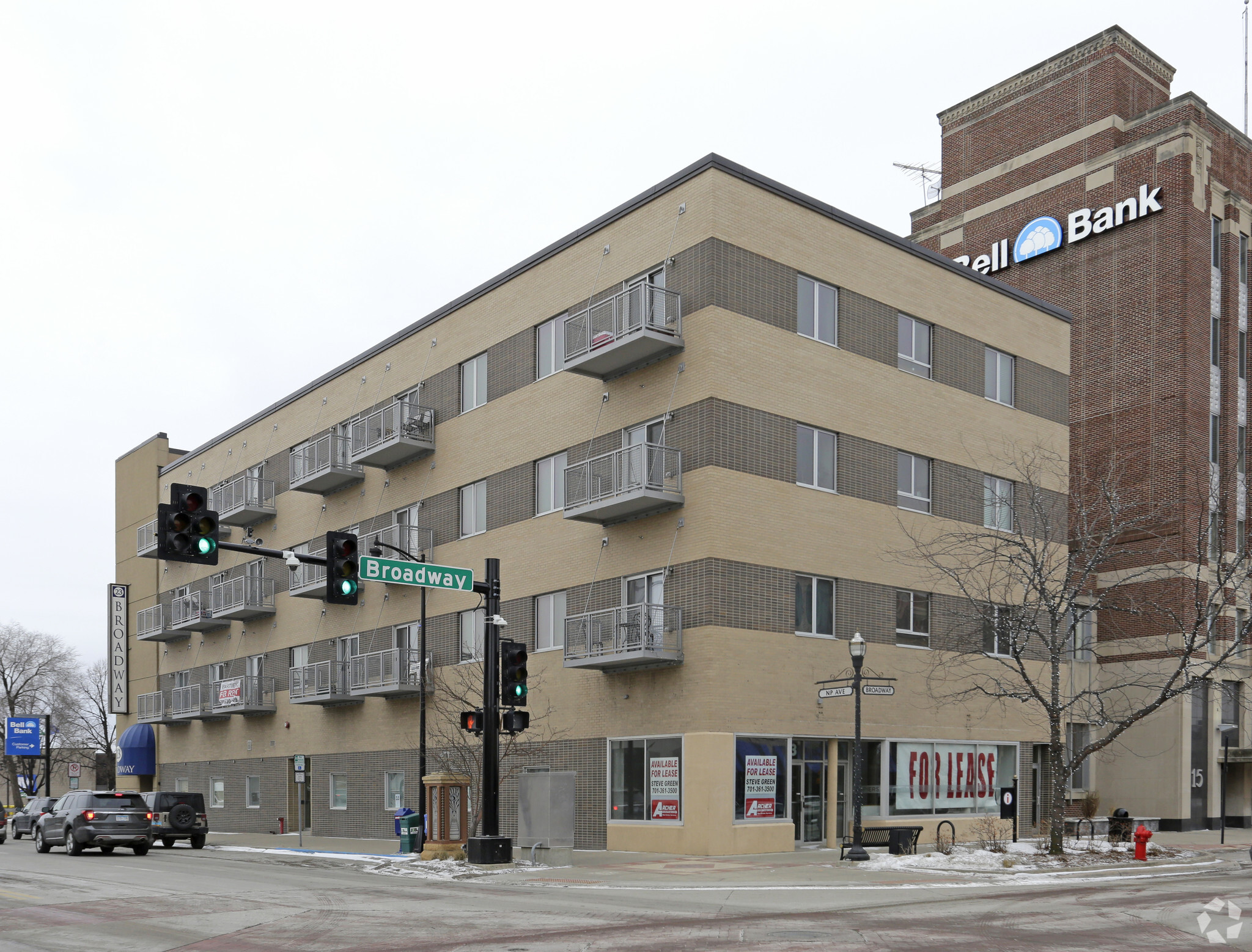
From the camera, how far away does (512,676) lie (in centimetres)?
2455

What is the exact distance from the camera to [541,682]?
33.2 m

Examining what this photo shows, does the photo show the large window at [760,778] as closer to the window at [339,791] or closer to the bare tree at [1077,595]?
the bare tree at [1077,595]

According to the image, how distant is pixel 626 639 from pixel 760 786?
437 centimetres

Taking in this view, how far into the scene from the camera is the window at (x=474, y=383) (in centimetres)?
3744

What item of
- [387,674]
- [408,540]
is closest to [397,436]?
[408,540]

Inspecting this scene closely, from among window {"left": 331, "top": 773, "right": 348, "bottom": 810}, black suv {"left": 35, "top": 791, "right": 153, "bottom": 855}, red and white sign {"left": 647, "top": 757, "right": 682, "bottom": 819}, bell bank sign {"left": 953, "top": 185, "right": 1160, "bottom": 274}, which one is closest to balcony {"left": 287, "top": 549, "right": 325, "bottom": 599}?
window {"left": 331, "top": 773, "right": 348, "bottom": 810}

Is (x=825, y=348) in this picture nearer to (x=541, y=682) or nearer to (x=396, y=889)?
(x=541, y=682)

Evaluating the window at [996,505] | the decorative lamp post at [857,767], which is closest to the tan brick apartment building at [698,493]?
the window at [996,505]

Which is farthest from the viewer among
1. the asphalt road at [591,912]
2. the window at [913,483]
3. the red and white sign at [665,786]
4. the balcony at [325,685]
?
the balcony at [325,685]

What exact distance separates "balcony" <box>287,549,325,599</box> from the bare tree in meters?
19.9

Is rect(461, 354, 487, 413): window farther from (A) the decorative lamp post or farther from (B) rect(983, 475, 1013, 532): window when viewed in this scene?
(A) the decorative lamp post

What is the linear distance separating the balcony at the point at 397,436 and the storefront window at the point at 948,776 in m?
16.5

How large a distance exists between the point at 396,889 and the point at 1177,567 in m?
28.1

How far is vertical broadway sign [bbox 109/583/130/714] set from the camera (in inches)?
2375
